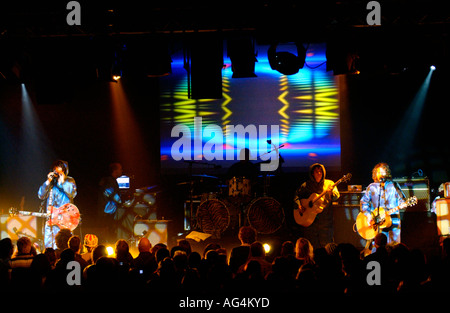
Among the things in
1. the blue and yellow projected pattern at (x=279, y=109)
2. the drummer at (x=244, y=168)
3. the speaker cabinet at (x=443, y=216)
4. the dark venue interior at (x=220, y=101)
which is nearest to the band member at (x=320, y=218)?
the dark venue interior at (x=220, y=101)

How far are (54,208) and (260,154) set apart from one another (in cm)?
459

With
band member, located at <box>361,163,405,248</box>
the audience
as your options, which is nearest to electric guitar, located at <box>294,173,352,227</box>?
band member, located at <box>361,163,405,248</box>

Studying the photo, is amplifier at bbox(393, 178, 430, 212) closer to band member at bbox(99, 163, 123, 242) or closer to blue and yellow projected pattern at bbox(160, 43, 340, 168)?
blue and yellow projected pattern at bbox(160, 43, 340, 168)

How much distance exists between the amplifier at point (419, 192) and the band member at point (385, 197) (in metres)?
1.03

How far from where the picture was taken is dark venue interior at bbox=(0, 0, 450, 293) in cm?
899

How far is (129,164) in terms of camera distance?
12.1m

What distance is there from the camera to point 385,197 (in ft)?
28.9

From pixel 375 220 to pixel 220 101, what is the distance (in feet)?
15.2

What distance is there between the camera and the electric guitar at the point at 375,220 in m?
8.64

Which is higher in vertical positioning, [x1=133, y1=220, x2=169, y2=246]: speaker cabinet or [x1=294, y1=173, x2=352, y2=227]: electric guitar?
[x1=294, y1=173, x2=352, y2=227]: electric guitar

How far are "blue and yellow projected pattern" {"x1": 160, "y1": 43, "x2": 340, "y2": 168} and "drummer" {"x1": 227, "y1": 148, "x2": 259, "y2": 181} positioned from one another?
0.25 metres
